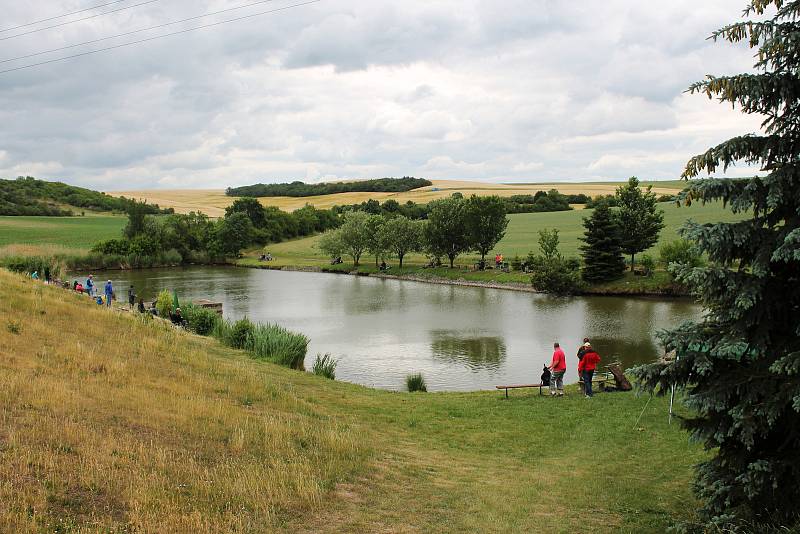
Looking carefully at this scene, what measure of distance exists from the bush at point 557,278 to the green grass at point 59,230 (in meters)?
58.7

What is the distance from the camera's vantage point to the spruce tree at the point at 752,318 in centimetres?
649

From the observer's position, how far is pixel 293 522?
7.07m

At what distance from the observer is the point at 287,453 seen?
9328 mm

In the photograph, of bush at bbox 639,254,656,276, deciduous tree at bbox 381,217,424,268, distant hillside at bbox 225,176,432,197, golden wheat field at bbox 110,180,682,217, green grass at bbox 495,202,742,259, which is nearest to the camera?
bush at bbox 639,254,656,276

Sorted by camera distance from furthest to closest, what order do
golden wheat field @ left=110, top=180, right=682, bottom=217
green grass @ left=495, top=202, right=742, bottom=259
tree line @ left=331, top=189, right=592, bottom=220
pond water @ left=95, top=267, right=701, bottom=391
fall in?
1. golden wheat field @ left=110, top=180, right=682, bottom=217
2. tree line @ left=331, top=189, right=592, bottom=220
3. green grass @ left=495, top=202, right=742, bottom=259
4. pond water @ left=95, top=267, right=701, bottom=391

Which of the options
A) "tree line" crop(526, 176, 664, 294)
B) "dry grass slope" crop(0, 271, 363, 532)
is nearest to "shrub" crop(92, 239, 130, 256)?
"tree line" crop(526, 176, 664, 294)

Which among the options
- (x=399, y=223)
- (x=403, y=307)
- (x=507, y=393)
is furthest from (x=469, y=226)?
(x=507, y=393)

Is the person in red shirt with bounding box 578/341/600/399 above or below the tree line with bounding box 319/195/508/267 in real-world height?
below

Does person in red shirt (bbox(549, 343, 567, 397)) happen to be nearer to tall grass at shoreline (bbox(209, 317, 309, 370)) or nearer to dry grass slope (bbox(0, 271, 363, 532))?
dry grass slope (bbox(0, 271, 363, 532))

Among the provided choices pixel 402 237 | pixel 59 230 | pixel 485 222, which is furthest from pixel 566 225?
pixel 59 230

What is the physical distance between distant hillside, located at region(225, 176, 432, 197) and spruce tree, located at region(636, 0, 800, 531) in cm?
12814

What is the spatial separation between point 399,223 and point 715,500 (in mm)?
63087

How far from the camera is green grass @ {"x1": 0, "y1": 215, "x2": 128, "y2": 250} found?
81750 millimetres

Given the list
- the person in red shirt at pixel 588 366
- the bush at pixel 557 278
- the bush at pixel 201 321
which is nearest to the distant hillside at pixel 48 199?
the bush at pixel 557 278
